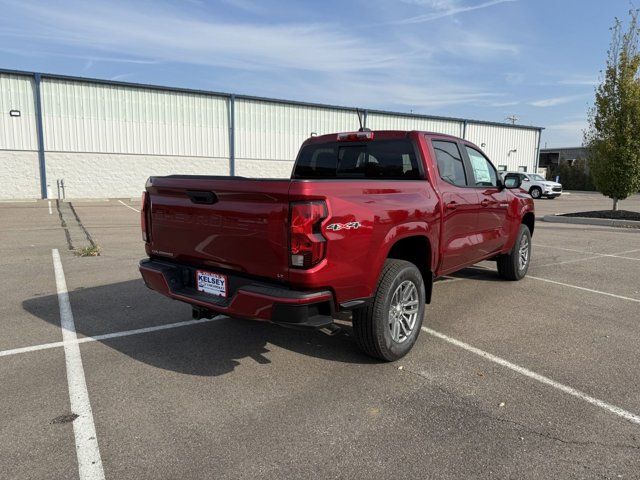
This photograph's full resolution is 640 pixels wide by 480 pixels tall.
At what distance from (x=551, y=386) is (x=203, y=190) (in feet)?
9.91

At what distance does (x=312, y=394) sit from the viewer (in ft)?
11.0

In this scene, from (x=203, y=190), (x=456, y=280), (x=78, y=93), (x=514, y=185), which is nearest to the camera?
(x=203, y=190)

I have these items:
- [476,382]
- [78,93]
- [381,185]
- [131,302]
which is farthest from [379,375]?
[78,93]

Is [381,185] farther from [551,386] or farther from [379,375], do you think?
[551,386]

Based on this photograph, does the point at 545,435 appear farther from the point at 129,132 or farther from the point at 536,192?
the point at 536,192

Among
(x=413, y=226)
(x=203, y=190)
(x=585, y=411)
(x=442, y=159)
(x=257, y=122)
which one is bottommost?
(x=585, y=411)

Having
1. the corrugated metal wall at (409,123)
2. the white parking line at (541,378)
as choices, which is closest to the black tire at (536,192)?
the corrugated metal wall at (409,123)

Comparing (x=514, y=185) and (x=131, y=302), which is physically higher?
(x=514, y=185)

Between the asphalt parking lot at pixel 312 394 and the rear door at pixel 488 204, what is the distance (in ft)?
2.48

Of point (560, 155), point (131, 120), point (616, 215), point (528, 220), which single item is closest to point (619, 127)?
point (616, 215)

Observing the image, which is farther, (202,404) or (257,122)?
(257,122)

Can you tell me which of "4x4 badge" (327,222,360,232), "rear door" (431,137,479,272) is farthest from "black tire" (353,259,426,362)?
"rear door" (431,137,479,272)

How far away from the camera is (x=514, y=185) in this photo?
20.3 feet

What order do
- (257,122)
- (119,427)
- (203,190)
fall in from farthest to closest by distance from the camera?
(257,122)
(203,190)
(119,427)
